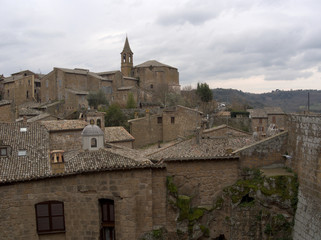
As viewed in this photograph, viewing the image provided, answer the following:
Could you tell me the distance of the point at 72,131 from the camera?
21500 millimetres

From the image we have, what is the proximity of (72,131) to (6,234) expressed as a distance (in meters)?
9.42

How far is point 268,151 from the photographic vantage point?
43.8ft

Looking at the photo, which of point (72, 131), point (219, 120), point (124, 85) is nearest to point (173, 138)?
point (219, 120)

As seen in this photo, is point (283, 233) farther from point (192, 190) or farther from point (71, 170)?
point (71, 170)

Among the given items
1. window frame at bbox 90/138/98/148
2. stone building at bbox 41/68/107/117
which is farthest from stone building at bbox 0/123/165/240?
stone building at bbox 41/68/107/117

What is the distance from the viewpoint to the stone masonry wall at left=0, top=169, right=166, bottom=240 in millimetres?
13117

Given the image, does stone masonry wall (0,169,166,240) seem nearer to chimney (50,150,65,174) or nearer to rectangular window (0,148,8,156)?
chimney (50,150,65,174)

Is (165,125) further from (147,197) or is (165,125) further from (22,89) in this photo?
(22,89)

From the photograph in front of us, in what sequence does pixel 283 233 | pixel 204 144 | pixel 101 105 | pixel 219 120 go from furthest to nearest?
pixel 101 105 → pixel 219 120 → pixel 204 144 → pixel 283 233

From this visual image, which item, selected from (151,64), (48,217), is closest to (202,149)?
(48,217)

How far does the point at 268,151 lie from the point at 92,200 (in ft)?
25.2

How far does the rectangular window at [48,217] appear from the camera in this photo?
13.2 metres

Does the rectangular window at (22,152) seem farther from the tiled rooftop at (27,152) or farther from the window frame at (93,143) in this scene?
the window frame at (93,143)

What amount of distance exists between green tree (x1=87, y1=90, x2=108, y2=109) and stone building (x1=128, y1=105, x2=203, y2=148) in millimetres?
15619
